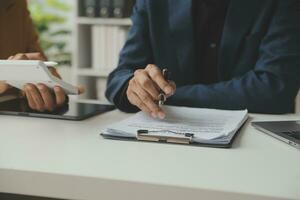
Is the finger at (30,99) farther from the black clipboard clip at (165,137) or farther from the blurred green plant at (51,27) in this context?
the blurred green plant at (51,27)

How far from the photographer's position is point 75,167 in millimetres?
667

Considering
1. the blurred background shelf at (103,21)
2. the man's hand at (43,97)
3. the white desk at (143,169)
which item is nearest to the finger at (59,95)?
the man's hand at (43,97)

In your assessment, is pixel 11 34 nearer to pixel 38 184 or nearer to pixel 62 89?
pixel 62 89

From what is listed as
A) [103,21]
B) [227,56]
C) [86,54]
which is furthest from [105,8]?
[227,56]

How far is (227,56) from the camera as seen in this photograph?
142 cm

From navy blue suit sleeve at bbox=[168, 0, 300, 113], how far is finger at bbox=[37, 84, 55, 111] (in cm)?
32

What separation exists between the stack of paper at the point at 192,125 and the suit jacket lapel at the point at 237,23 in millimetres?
381

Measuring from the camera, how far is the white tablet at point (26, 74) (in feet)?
3.21

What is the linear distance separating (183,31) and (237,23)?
167 millimetres

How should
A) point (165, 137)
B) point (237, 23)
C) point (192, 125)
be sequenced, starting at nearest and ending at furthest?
point (165, 137)
point (192, 125)
point (237, 23)

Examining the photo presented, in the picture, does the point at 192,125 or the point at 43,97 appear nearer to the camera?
the point at 192,125

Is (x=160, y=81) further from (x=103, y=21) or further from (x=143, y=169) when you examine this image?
(x=103, y=21)

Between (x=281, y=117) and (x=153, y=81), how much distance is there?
14.3 inches

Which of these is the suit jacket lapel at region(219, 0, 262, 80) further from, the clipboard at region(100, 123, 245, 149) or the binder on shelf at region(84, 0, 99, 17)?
the binder on shelf at region(84, 0, 99, 17)
